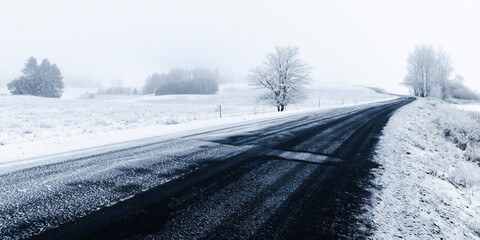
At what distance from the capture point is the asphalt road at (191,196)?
2.35m

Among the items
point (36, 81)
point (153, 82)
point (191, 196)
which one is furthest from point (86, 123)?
point (153, 82)

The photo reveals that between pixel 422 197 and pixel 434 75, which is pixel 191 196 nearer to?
pixel 422 197

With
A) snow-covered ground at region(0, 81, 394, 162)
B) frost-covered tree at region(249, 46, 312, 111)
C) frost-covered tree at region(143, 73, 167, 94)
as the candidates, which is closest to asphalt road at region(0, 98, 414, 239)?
snow-covered ground at region(0, 81, 394, 162)

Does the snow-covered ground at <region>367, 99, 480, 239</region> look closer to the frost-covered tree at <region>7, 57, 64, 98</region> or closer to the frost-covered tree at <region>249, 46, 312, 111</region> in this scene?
the frost-covered tree at <region>249, 46, 312, 111</region>

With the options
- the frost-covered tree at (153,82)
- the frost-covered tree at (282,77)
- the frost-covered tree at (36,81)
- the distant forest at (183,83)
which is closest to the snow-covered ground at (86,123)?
the frost-covered tree at (282,77)

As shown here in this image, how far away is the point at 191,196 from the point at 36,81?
88.4 meters

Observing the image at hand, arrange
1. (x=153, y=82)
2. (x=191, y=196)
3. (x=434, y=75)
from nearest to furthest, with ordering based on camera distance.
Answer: (x=191, y=196) < (x=434, y=75) < (x=153, y=82)

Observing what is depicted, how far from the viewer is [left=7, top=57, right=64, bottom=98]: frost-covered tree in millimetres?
68188

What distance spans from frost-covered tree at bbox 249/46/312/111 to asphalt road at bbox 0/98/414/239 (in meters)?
20.7

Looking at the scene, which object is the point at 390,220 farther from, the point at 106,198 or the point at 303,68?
the point at 303,68

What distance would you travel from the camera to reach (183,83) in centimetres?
9950

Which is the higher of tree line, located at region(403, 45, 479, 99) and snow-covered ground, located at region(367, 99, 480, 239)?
tree line, located at region(403, 45, 479, 99)

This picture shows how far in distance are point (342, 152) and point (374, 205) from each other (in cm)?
302

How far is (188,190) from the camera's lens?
331 cm
